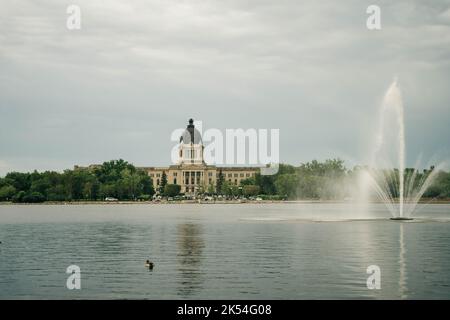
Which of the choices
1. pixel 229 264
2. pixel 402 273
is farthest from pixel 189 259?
pixel 402 273

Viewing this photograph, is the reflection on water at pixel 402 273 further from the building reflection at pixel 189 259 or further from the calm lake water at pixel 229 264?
the building reflection at pixel 189 259

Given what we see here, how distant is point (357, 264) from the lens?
42.1 meters

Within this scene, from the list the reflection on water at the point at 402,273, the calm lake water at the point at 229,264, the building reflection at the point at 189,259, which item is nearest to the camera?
the reflection on water at the point at 402,273

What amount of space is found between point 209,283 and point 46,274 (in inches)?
382

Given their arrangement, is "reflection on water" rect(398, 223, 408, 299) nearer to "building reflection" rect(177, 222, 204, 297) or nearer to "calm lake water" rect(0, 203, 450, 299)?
"calm lake water" rect(0, 203, 450, 299)

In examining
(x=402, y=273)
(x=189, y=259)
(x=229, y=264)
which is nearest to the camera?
(x=402, y=273)

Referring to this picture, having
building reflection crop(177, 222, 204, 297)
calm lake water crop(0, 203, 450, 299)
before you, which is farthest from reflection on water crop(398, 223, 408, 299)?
building reflection crop(177, 222, 204, 297)

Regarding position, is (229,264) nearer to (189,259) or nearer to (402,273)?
(189,259)

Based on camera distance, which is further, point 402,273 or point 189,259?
point 189,259

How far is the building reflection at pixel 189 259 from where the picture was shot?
3397cm

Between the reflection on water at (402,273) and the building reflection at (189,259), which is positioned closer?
the reflection on water at (402,273)

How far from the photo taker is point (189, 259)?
147 ft

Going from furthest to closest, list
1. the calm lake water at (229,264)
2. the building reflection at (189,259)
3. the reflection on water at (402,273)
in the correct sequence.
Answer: the building reflection at (189,259)
the calm lake water at (229,264)
the reflection on water at (402,273)

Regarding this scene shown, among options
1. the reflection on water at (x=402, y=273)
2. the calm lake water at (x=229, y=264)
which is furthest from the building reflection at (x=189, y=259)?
the reflection on water at (x=402, y=273)
